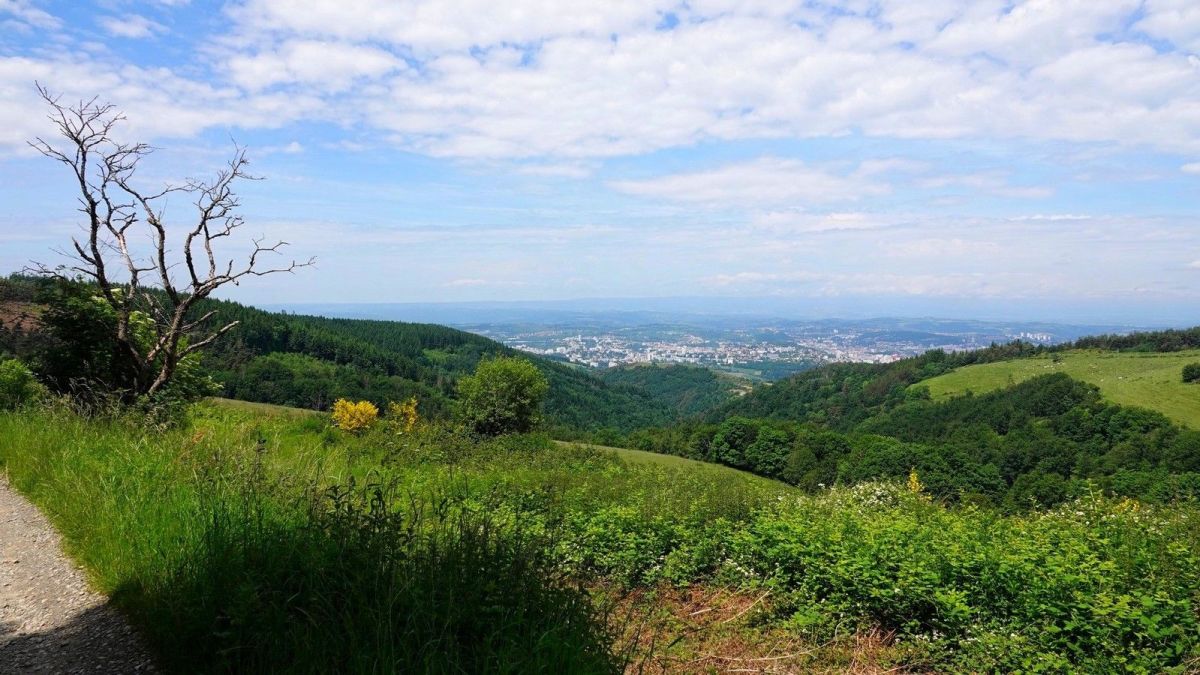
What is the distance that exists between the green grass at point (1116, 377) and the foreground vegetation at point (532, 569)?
90.8 m

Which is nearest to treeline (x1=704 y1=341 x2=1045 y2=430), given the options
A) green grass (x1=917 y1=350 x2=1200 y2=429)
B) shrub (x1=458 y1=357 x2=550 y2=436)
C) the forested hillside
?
green grass (x1=917 y1=350 x2=1200 y2=429)

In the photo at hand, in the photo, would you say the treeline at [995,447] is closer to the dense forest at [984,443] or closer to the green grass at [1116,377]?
the dense forest at [984,443]

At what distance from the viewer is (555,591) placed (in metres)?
3.55

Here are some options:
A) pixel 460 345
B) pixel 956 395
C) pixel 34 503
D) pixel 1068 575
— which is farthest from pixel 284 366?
pixel 956 395

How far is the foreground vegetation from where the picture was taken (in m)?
3.08

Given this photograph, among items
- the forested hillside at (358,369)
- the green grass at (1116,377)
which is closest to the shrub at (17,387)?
the forested hillside at (358,369)

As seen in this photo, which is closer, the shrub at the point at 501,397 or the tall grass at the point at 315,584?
the tall grass at the point at 315,584

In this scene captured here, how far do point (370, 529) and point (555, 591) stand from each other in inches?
49.6

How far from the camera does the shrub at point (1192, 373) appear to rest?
8281 cm

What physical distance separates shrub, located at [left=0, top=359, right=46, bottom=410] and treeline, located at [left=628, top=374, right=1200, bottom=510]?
46.2m

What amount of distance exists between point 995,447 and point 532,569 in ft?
271

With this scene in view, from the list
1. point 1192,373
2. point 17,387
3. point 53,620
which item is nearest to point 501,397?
point 17,387

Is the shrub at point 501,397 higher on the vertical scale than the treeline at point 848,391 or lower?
higher

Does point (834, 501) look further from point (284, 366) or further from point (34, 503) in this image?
point (284, 366)
